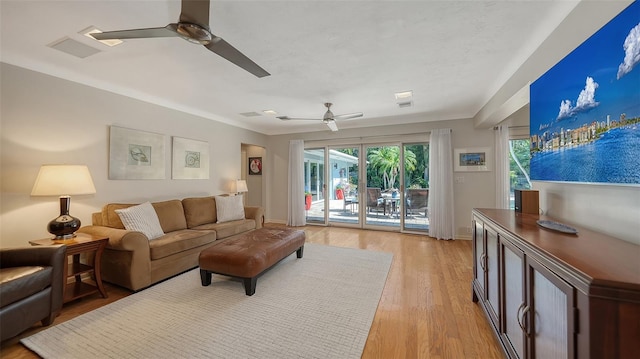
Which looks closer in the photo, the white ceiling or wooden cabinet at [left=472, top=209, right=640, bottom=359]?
wooden cabinet at [left=472, top=209, right=640, bottom=359]

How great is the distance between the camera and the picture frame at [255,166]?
6902 mm

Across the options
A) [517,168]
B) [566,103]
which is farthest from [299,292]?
[517,168]

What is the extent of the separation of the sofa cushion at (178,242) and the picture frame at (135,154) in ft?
3.57

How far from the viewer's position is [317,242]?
4.55 metres

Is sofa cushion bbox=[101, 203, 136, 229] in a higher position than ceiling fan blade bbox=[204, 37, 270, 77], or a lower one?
lower

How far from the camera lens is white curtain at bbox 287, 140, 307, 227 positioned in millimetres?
6078

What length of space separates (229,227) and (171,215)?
85cm

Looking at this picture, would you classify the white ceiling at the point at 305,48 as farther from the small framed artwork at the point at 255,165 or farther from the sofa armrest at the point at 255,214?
the small framed artwork at the point at 255,165

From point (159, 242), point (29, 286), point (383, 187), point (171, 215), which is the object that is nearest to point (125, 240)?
point (159, 242)

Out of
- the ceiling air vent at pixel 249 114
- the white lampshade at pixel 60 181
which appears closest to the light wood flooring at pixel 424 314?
the white lampshade at pixel 60 181

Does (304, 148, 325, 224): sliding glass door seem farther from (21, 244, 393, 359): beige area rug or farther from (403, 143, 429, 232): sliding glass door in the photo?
(21, 244, 393, 359): beige area rug

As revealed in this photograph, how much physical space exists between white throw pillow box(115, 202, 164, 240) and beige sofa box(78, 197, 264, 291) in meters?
0.10

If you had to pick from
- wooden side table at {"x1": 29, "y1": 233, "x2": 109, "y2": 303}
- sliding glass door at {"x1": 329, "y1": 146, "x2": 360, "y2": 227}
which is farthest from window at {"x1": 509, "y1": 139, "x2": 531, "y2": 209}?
wooden side table at {"x1": 29, "y1": 233, "x2": 109, "y2": 303}

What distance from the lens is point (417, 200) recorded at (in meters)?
5.25
